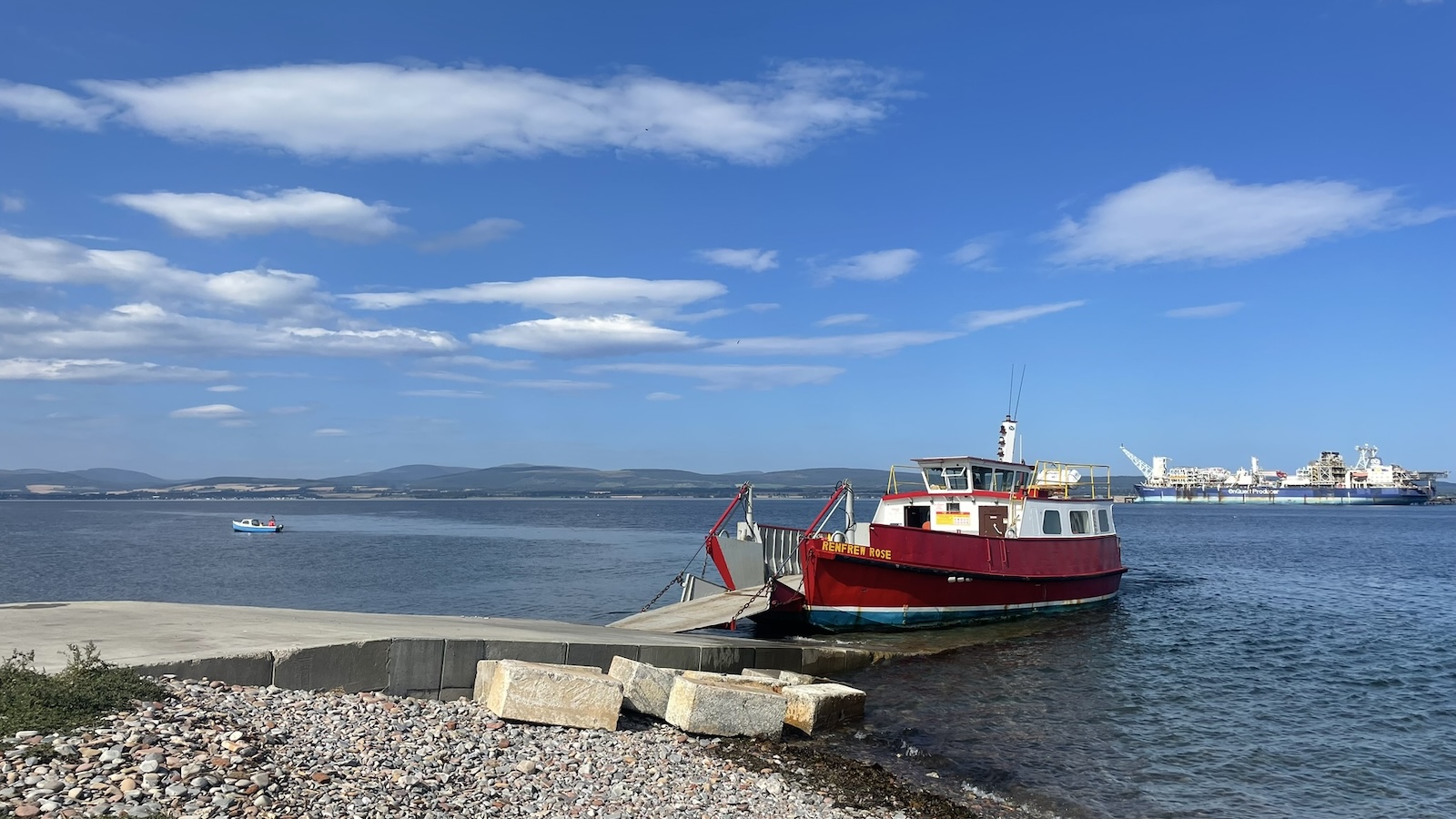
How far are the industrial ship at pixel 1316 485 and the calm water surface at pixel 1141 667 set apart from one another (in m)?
117

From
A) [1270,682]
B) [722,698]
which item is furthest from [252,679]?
[1270,682]

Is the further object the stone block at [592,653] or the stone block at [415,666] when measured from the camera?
the stone block at [592,653]

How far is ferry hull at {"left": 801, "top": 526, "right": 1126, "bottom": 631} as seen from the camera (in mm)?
21812

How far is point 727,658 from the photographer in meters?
15.1

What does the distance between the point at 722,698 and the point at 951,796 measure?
2883 millimetres

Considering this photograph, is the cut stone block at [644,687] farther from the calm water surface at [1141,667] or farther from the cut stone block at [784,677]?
the calm water surface at [1141,667]

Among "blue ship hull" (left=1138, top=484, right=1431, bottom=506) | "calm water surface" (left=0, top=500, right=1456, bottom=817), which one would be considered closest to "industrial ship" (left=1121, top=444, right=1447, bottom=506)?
"blue ship hull" (left=1138, top=484, right=1431, bottom=506)

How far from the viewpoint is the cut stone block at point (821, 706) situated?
1228cm

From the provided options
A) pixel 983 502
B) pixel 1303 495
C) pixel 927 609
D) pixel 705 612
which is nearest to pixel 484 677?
pixel 705 612

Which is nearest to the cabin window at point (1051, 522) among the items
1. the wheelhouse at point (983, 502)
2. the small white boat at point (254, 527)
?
the wheelhouse at point (983, 502)

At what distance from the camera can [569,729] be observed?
391 inches

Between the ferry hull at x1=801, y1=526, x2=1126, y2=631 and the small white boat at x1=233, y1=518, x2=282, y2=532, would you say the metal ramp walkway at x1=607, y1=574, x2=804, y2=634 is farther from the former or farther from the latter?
the small white boat at x1=233, y1=518, x2=282, y2=532

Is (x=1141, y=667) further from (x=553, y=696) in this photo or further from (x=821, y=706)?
(x=553, y=696)

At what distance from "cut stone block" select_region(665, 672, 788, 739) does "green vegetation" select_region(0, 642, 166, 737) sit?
5484 mm
